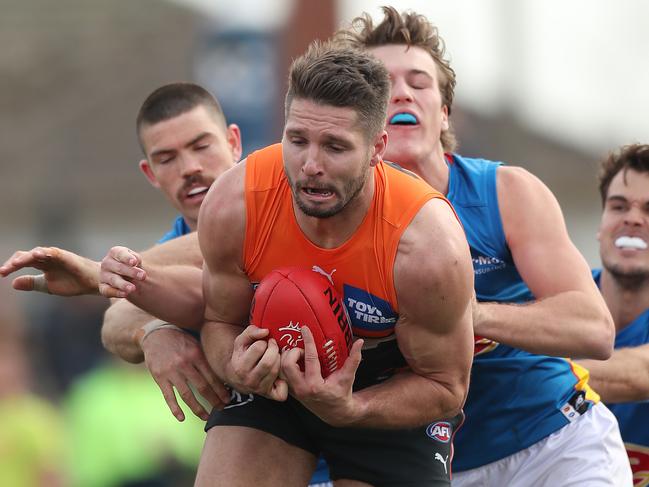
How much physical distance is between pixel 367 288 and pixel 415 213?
0.36 metres

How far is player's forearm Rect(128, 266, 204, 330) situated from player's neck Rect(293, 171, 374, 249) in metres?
0.77

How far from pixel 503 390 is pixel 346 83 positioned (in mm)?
2106

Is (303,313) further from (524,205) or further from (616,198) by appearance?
(616,198)

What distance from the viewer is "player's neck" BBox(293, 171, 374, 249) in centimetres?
511

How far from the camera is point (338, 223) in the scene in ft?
16.8

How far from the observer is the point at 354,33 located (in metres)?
6.60

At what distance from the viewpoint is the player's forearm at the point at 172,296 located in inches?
→ 216

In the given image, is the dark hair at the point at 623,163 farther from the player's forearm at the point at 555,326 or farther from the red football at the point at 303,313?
the red football at the point at 303,313

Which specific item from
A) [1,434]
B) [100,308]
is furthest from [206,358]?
[100,308]

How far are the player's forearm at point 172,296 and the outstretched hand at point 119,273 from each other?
0.58 feet

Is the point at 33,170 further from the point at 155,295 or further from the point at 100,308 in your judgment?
the point at 155,295

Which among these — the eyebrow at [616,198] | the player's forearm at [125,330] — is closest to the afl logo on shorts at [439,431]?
the player's forearm at [125,330]

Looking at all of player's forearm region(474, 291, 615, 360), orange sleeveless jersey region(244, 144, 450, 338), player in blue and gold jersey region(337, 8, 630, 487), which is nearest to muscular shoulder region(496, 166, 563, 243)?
player in blue and gold jersey region(337, 8, 630, 487)


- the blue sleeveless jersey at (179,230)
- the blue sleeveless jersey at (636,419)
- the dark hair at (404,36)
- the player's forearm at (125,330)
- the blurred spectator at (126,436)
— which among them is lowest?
the blurred spectator at (126,436)
